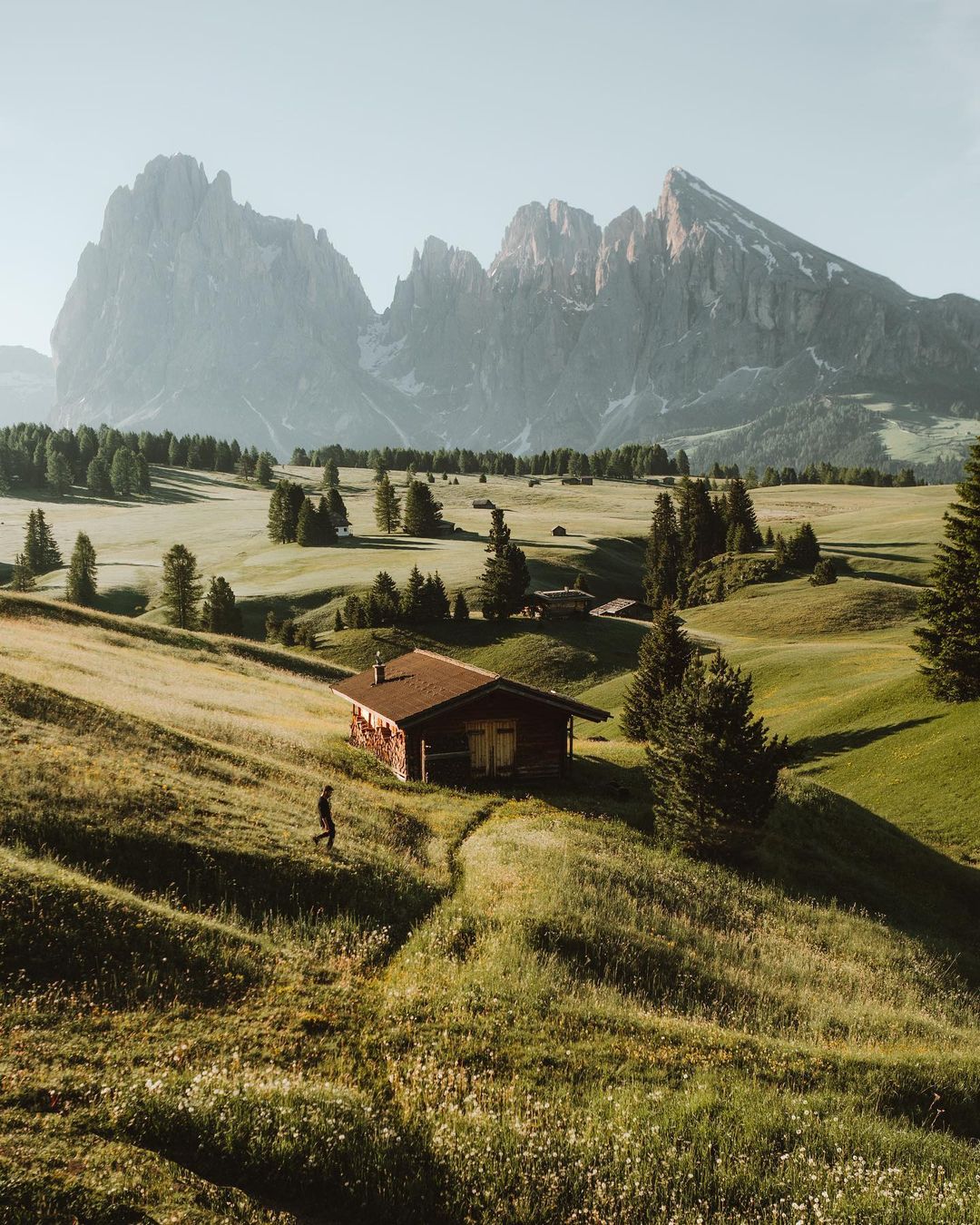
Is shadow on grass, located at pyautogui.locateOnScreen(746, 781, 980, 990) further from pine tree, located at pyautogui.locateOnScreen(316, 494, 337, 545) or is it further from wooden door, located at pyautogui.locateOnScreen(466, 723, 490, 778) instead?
pine tree, located at pyautogui.locateOnScreen(316, 494, 337, 545)

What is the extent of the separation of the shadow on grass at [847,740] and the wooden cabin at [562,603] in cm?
4500

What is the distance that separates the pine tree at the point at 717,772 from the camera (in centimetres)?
3016

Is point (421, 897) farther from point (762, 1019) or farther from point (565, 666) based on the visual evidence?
point (565, 666)

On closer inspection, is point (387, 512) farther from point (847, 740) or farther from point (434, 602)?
point (847, 740)

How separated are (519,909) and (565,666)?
54.6m

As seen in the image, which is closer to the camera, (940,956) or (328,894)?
(328,894)

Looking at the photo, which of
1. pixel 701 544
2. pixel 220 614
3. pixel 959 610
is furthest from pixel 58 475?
pixel 959 610

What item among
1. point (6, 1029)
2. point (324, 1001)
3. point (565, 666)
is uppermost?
point (6, 1029)

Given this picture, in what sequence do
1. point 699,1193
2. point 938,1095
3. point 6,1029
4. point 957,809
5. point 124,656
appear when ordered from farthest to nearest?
point 124,656 → point 957,809 → point 938,1095 → point 6,1029 → point 699,1193

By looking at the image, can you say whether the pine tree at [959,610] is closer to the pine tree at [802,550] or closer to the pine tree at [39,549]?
the pine tree at [802,550]

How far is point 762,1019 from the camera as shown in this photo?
17625 mm

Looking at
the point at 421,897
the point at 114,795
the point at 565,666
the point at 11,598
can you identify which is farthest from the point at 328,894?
the point at 565,666

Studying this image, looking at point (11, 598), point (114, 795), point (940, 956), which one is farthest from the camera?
point (11, 598)

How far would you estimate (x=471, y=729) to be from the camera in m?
36.9
